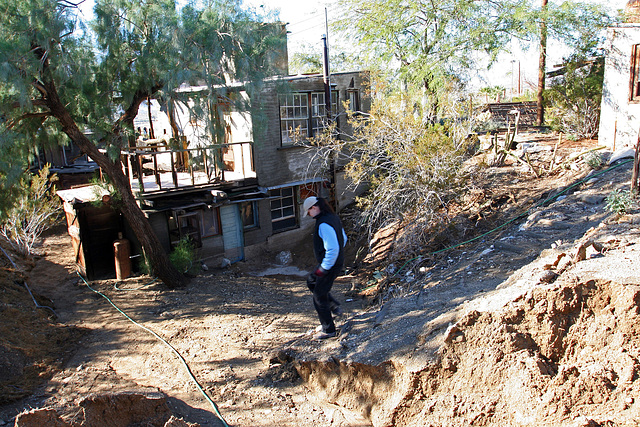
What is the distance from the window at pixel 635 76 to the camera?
12.1 meters

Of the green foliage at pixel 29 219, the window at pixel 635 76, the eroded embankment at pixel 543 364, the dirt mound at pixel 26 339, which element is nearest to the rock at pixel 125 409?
the dirt mound at pixel 26 339

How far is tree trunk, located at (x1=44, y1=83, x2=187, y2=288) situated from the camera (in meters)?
8.30

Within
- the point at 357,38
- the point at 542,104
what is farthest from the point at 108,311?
the point at 542,104

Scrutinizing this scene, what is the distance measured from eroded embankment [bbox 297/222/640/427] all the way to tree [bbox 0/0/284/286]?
675 centimetres

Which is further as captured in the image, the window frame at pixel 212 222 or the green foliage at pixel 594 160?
the window frame at pixel 212 222

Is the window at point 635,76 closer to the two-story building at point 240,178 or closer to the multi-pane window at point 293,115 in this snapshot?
the two-story building at point 240,178

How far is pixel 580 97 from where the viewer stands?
15.4m

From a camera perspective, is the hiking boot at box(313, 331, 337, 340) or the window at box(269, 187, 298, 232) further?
the window at box(269, 187, 298, 232)

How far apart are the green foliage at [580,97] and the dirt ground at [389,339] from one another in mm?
5602

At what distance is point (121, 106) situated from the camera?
9375 millimetres

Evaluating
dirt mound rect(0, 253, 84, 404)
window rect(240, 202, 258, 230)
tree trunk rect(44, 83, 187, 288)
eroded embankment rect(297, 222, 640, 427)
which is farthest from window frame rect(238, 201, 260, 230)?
eroded embankment rect(297, 222, 640, 427)

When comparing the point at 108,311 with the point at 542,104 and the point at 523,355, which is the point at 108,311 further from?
the point at 542,104

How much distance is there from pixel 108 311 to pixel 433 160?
723 cm

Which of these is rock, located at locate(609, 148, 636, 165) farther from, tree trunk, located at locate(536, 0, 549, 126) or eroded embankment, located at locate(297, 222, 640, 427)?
eroded embankment, located at locate(297, 222, 640, 427)
